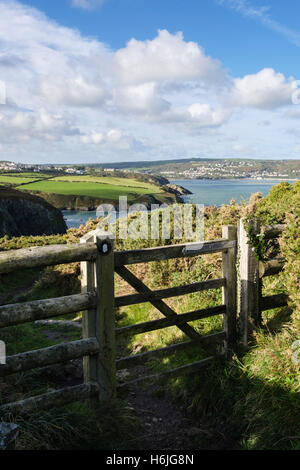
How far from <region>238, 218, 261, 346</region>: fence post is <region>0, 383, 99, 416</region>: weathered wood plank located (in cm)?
239

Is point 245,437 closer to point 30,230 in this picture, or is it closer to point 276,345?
point 276,345

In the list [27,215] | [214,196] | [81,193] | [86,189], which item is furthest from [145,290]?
[86,189]

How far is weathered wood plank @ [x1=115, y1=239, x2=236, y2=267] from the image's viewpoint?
169 inches

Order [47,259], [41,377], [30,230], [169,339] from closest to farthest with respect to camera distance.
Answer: [47,259] < [41,377] < [169,339] < [30,230]

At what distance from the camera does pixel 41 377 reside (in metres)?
5.62

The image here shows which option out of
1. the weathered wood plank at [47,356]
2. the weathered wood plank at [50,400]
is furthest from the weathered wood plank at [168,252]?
the weathered wood plank at [50,400]

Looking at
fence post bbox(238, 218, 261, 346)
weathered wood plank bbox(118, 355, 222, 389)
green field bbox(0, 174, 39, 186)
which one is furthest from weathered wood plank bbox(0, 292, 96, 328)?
green field bbox(0, 174, 39, 186)

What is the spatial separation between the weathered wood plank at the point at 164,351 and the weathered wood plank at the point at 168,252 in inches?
44.8

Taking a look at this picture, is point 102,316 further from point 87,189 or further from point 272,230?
point 87,189

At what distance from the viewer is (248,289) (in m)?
5.45

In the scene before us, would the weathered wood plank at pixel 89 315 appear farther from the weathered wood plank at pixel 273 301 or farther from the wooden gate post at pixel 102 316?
the weathered wood plank at pixel 273 301

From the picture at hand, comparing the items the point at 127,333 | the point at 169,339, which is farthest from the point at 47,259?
the point at 169,339

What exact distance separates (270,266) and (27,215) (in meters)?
53.3
